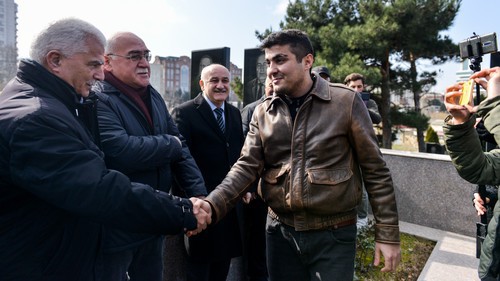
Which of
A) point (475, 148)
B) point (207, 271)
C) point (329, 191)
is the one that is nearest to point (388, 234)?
point (329, 191)

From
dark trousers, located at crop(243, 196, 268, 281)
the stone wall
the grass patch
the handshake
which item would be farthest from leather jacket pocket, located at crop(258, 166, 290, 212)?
the stone wall

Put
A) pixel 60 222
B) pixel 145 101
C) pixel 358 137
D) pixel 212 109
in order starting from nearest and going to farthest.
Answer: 1. pixel 60 222
2. pixel 358 137
3. pixel 145 101
4. pixel 212 109

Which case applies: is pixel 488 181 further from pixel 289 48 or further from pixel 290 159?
pixel 289 48

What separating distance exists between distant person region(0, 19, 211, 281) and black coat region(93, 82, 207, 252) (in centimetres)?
33

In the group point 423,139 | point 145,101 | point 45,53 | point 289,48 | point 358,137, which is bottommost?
point 423,139

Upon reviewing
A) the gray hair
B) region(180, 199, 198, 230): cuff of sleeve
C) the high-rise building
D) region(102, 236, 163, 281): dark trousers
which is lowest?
region(102, 236, 163, 281): dark trousers

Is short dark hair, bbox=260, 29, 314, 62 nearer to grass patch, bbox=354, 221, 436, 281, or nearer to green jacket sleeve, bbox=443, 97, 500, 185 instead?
green jacket sleeve, bbox=443, 97, 500, 185

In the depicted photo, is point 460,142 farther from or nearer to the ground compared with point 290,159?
farther from the ground

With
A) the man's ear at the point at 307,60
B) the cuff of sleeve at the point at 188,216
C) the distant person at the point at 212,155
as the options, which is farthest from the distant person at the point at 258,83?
the cuff of sleeve at the point at 188,216

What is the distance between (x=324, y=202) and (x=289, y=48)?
928 mm

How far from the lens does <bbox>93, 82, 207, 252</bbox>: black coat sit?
2.18 meters

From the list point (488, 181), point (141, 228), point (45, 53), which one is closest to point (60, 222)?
point (141, 228)

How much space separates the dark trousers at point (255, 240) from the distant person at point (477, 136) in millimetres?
1981

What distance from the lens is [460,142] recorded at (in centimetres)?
194
